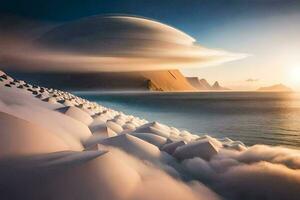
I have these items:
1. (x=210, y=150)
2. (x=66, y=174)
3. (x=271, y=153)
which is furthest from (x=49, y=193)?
(x=271, y=153)

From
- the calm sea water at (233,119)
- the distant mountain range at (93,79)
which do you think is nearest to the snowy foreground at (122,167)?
the distant mountain range at (93,79)

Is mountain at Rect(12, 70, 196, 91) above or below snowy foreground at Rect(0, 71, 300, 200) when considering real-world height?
above

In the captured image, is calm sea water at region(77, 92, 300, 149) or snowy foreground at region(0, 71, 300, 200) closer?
snowy foreground at region(0, 71, 300, 200)

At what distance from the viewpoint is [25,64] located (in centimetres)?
315

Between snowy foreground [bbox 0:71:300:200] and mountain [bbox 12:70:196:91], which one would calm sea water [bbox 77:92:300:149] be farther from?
snowy foreground [bbox 0:71:300:200]

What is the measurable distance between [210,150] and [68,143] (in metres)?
0.94

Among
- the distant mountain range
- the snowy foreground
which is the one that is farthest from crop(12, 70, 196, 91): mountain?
the snowy foreground

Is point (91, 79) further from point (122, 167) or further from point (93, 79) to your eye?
point (122, 167)

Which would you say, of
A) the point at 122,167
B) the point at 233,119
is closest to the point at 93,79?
the point at 122,167

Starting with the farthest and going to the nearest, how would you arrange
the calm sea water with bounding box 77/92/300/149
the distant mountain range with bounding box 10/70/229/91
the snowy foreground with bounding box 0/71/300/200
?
1. the calm sea water with bounding box 77/92/300/149
2. the distant mountain range with bounding box 10/70/229/91
3. the snowy foreground with bounding box 0/71/300/200

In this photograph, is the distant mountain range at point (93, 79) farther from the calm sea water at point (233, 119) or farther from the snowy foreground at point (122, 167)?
the snowy foreground at point (122, 167)

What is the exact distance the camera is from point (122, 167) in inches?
58.7

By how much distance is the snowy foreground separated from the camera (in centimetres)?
129

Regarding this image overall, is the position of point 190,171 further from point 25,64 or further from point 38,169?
point 25,64
